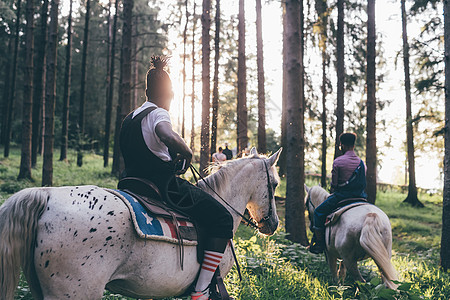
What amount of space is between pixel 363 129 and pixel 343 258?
50.0ft

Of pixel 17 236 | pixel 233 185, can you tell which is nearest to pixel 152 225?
pixel 17 236

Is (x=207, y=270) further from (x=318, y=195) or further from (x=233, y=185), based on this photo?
(x=318, y=195)

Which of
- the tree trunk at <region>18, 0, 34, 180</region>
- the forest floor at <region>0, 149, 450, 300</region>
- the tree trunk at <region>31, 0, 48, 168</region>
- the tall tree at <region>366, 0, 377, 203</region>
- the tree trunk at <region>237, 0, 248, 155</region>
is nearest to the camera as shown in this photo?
the forest floor at <region>0, 149, 450, 300</region>

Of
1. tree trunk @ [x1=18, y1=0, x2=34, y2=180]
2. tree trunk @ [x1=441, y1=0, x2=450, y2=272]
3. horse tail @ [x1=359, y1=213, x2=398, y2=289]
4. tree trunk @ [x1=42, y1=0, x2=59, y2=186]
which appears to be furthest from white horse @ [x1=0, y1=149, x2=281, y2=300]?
tree trunk @ [x1=18, y1=0, x2=34, y2=180]

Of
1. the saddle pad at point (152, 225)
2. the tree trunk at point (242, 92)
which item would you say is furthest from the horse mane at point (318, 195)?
the tree trunk at point (242, 92)

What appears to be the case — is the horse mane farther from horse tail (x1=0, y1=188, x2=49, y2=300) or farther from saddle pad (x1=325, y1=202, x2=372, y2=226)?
horse tail (x1=0, y1=188, x2=49, y2=300)

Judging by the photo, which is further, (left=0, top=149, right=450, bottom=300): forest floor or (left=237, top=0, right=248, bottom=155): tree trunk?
(left=237, top=0, right=248, bottom=155): tree trunk

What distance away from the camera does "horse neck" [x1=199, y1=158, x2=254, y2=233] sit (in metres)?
4.03

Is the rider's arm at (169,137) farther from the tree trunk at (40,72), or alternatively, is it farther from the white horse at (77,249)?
the tree trunk at (40,72)

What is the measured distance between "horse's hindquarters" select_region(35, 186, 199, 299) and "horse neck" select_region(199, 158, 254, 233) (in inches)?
39.7

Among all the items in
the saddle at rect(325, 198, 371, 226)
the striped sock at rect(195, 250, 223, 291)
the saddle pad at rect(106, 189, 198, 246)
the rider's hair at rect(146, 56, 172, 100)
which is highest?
the rider's hair at rect(146, 56, 172, 100)

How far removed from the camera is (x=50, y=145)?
42.3 ft

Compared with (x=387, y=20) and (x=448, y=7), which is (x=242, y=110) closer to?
(x=448, y=7)

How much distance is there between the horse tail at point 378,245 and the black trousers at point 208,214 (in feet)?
10.3
